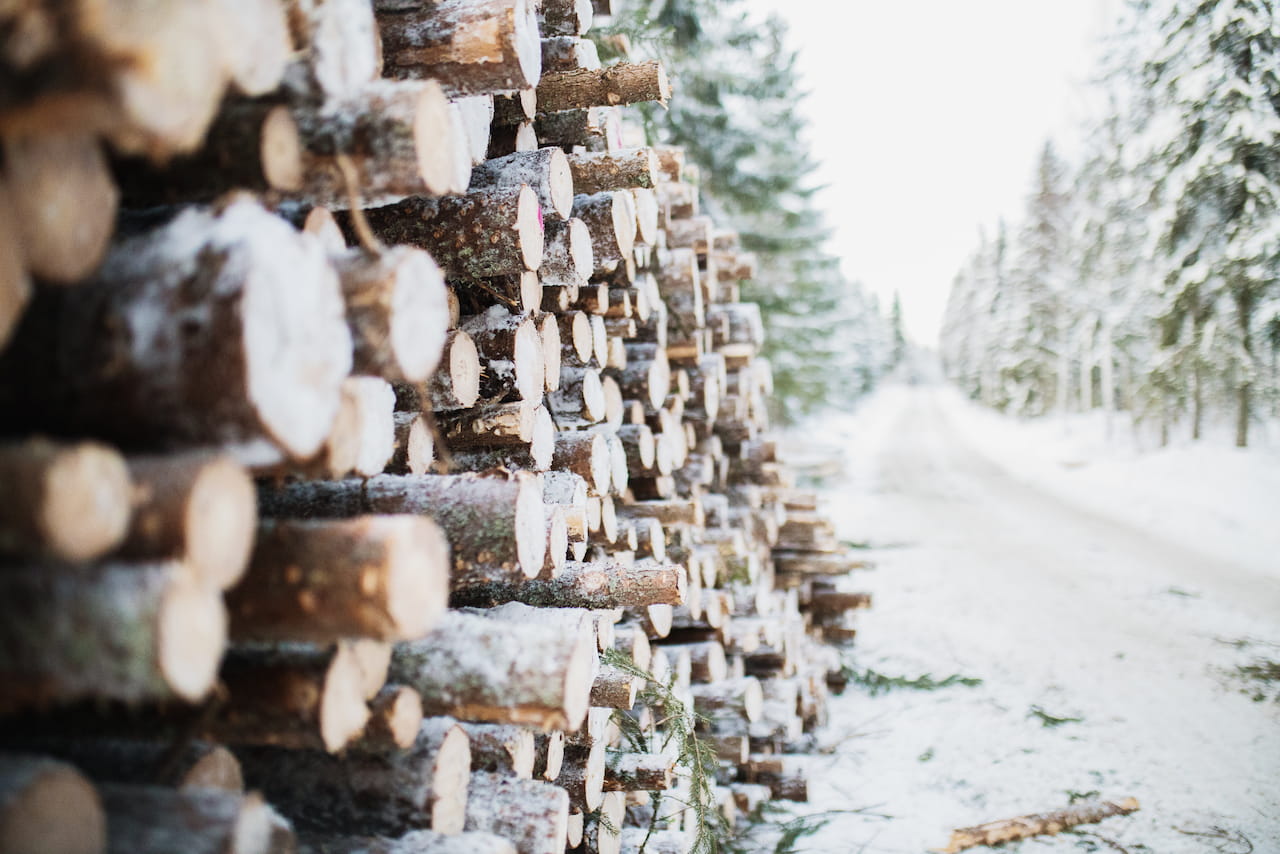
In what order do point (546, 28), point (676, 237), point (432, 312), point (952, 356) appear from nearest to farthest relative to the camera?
point (432, 312), point (546, 28), point (676, 237), point (952, 356)

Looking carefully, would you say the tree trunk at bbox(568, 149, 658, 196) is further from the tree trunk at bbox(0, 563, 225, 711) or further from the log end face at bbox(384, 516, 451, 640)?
the tree trunk at bbox(0, 563, 225, 711)

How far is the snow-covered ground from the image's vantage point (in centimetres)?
448

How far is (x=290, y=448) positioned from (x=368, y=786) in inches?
44.6

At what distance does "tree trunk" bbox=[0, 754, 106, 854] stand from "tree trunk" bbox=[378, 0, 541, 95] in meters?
1.95

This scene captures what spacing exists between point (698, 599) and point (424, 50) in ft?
10.5

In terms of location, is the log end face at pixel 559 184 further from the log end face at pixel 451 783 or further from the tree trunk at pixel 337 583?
the log end face at pixel 451 783

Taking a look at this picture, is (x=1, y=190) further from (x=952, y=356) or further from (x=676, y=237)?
(x=952, y=356)

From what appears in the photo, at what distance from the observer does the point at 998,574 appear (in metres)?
9.66

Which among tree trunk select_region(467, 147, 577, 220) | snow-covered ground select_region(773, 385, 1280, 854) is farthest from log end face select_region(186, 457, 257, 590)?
snow-covered ground select_region(773, 385, 1280, 854)

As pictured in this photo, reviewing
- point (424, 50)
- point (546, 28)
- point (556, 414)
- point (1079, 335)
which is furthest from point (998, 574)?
point (1079, 335)

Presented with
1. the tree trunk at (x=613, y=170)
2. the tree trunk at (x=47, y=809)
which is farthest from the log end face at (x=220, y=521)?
the tree trunk at (x=613, y=170)

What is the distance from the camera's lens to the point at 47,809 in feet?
4.06

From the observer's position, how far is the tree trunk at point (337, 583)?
5.09 ft

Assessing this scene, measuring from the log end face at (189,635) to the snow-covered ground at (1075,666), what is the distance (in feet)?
12.5
